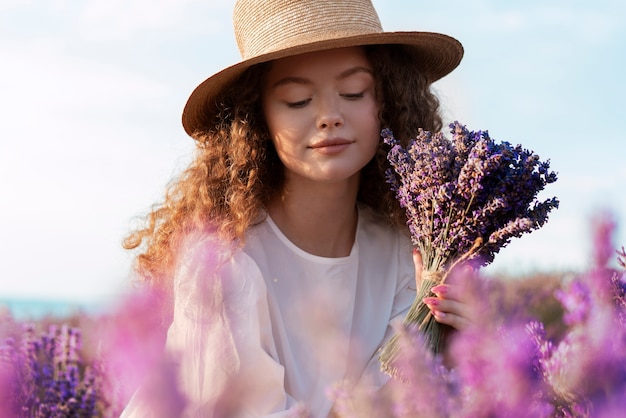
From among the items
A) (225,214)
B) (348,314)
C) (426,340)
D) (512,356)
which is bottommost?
(348,314)

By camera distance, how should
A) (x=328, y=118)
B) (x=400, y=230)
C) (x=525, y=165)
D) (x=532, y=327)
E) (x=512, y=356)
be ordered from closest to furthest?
(x=512, y=356) < (x=532, y=327) < (x=525, y=165) < (x=328, y=118) < (x=400, y=230)

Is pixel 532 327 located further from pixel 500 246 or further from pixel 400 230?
pixel 400 230

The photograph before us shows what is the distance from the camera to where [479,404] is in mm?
703

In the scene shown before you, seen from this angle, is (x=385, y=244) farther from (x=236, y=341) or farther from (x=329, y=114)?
(x=236, y=341)

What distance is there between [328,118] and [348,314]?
3.00 feet

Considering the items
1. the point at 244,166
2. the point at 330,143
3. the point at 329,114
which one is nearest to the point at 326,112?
the point at 329,114

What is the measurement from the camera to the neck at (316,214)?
130 inches

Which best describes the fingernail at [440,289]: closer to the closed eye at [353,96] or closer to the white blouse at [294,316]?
the white blouse at [294,316]

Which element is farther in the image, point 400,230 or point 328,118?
point 400,230

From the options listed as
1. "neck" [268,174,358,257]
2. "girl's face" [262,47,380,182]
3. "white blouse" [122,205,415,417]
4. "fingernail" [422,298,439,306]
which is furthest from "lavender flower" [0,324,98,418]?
"fingernail" [422,298,439,306]

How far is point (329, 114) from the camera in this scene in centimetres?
286

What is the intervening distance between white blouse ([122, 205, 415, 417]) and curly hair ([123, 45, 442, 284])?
125mm

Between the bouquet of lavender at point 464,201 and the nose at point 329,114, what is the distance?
426 millimetres

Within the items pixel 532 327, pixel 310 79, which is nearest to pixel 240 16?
pixel 310 79
